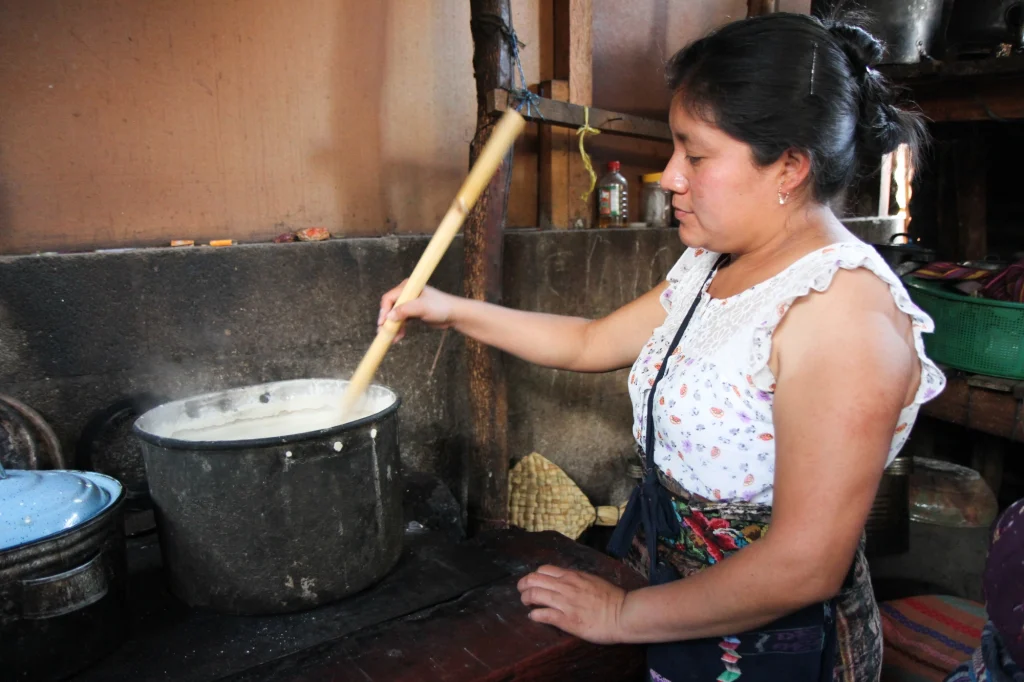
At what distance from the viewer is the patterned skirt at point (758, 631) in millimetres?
1450

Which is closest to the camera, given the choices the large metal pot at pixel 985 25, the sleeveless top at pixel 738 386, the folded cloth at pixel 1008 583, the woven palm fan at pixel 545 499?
the folded cloth at pixel 1008 583

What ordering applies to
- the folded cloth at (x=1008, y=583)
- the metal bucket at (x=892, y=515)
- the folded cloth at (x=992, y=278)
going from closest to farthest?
the folded cloth at (x=1008, y=583) < the metal bucket at (x=892, y=515) < the folded cloth at (x=992, y=278)

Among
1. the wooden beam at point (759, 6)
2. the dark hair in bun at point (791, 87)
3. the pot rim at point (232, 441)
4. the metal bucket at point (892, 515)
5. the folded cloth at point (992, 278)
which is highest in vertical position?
the wooden beam at point (759, 6)

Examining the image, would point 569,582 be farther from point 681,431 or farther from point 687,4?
point 687,4

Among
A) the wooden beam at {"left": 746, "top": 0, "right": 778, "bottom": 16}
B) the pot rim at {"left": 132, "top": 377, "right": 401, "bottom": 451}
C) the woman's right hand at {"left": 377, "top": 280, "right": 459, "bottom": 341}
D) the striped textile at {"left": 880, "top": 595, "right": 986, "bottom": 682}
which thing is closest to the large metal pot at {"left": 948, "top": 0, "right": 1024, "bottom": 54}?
the wooden beam at {"left": 746, "top": 0, "right": 778, "bottom": 16}

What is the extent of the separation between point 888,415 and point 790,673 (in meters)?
0.64

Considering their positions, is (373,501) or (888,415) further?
(373,501)

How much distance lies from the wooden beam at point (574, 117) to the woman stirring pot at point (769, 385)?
55.9 inches

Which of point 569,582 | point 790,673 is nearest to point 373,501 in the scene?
point 569,582

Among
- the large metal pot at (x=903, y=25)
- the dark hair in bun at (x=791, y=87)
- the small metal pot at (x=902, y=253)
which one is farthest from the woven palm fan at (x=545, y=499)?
the large metal pot at (x=903, y=25)

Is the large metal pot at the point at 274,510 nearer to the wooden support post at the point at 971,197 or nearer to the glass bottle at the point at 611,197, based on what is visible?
the glass bottle at the point at 611,197

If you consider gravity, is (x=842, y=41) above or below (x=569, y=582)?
above

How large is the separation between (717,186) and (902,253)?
386 centimetres

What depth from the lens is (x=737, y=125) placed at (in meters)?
1.37
